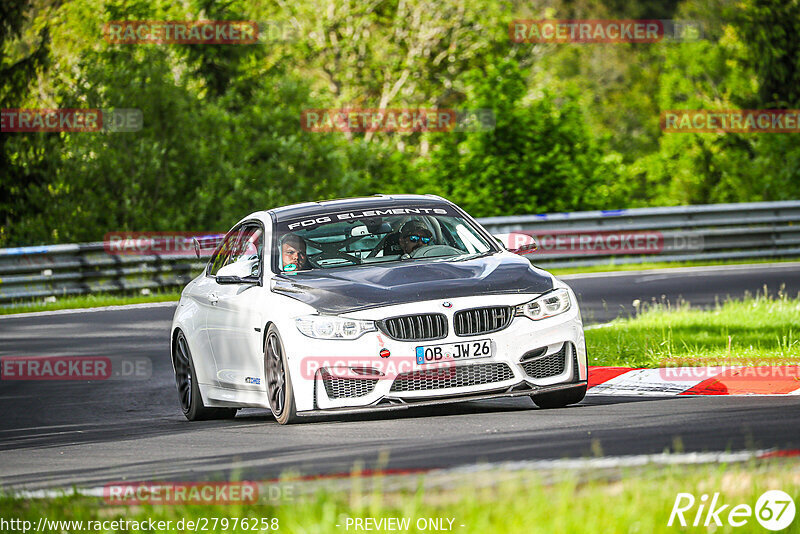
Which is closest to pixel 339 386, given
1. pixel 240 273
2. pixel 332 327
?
pixel 332 327

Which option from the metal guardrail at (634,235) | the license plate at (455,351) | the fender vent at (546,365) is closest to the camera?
the license plate at (455,351)

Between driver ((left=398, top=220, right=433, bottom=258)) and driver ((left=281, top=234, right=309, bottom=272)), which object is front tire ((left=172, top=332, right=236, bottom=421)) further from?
driver ((left=398, top=220, right=433, bottom=258))

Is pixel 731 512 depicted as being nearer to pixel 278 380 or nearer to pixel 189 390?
pixel 278 380

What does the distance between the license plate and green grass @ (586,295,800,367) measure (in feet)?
9.42

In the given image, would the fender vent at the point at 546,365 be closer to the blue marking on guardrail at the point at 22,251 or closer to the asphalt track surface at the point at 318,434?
the asphalt track surface at the point at 318,434

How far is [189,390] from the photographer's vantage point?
11.5 metres

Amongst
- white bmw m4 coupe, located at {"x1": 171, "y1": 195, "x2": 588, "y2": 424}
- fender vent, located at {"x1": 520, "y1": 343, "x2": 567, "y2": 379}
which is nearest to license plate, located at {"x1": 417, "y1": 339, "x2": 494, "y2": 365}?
white bmw m4 coupe, located at {"x1": 171, "y1": 195, "x2": 588, "y2": 424}

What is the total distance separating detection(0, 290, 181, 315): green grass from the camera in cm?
2228

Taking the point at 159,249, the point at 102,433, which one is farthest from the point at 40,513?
the point at 159,249

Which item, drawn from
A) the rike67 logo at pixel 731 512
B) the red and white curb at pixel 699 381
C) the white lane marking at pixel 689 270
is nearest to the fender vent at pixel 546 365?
the red and white curb at pixel 699 381

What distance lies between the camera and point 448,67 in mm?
45156

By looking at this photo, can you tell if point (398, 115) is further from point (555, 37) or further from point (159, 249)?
point (159, 249)

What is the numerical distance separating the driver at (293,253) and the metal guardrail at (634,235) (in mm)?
13572

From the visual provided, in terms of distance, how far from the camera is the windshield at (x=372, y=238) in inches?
417
